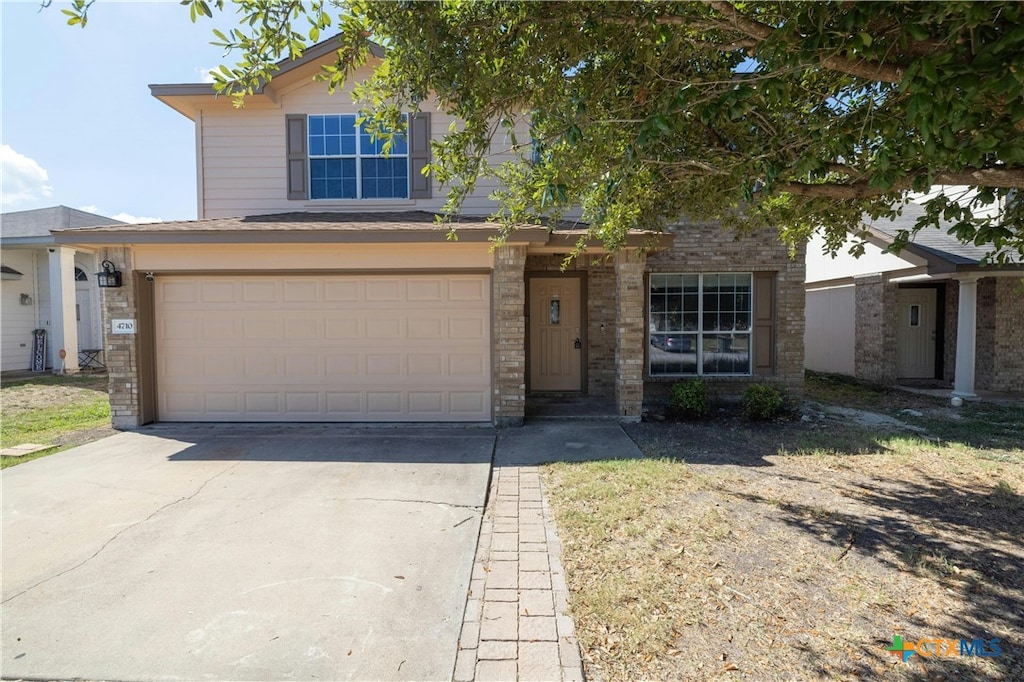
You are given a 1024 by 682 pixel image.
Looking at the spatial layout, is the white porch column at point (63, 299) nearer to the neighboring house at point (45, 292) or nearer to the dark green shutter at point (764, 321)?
the neighboring house at point (45, 292)

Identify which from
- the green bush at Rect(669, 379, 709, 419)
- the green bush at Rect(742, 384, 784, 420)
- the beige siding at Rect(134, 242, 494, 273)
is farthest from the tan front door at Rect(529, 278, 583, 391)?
the green bush at Rect(742, 384, 784, 420)

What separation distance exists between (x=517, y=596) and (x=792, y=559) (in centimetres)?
204

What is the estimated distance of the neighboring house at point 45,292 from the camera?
13.8m

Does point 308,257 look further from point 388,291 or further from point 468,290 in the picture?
point 468,290

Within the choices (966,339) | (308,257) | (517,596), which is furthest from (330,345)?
(966,339)

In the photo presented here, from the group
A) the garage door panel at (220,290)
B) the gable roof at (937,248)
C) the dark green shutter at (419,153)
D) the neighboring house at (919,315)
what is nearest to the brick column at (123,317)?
the garage door panel at (220,290)

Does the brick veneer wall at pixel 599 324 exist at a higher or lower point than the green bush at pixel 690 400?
higher

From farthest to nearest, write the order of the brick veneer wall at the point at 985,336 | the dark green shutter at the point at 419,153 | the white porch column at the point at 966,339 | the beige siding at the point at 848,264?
the beige siding at the point at 848,264
the brick veneer wall at the point at 985,336
the white porch column at the point at 966,339
the dark green shutter at the point at 419,153

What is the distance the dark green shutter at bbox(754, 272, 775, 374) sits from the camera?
9781 mm

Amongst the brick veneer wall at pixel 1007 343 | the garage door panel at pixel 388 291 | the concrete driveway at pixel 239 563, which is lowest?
the concrete driveway at pixel 239 563

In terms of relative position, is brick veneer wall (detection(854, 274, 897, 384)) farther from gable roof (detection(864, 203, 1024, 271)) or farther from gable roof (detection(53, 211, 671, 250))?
gable roof (detection(53, 211, 671, 250))

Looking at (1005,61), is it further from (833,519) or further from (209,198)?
(209,198)

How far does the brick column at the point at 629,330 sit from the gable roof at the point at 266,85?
233 inches

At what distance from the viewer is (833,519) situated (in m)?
4.37
